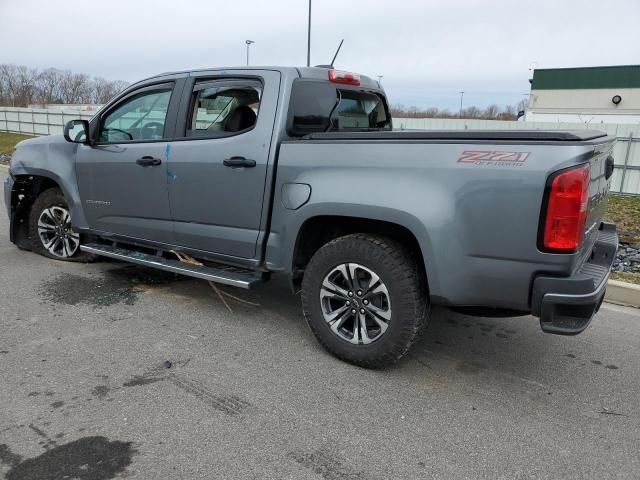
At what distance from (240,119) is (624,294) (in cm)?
407

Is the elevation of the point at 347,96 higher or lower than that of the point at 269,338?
higher

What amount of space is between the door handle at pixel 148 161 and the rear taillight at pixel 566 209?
9.85 feet

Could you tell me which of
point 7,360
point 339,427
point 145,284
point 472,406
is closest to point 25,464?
point 7,360

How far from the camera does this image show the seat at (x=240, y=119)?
4.03 m

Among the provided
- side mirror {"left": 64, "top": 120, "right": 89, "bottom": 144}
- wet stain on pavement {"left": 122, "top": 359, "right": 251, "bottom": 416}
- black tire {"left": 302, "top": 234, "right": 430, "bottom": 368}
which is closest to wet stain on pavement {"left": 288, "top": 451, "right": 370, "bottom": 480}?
wet stain on pavement {"left": 122, "top": 359, "right": 251, "bottom": 416}

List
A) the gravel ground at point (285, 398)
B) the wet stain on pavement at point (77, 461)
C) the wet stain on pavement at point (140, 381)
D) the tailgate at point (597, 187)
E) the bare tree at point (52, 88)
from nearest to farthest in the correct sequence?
the wet stain on pavement at point (77, 461) → the gravel ground at point (285, 398) → the tailgate at point (597, 187) → the wet stain on pavement at point (140, 381) → the bare tree at point (52, 88)

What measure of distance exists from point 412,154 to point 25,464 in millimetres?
2561

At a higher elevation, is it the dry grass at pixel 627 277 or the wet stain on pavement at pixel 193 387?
the dry grass at pixel 627 277

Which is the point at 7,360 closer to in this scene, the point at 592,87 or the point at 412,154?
the point at 412,154

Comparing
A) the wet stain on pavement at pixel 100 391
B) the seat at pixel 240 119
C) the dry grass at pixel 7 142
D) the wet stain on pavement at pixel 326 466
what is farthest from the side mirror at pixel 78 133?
the dry grass at pixel 7 142

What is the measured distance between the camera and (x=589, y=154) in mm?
2740

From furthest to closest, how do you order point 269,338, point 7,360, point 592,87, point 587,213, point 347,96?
point 592,87, point 347,96, point 269,338, point 7,360, point 587,213

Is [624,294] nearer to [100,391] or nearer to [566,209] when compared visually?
[566,209]

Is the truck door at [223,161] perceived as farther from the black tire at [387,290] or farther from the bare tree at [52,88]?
the bare tree at [52,88]
